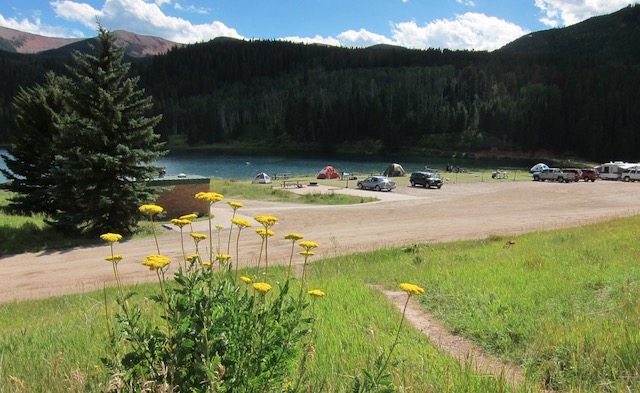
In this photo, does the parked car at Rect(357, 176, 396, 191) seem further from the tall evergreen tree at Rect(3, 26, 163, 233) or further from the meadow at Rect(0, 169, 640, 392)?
the meadow at Rect(0, 169, 640, 392)

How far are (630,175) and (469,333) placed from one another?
62309 mm

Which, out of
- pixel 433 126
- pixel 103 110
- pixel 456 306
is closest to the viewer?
pixel 456 306

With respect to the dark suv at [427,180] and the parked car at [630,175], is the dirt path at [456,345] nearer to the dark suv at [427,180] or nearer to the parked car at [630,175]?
the dark suv at [427,180]

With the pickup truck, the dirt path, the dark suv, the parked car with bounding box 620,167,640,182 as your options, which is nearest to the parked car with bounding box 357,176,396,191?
the dark suv

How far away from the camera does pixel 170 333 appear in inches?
107

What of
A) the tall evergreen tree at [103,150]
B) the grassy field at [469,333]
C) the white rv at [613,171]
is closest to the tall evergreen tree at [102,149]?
the tall evergreen tree at [103,150]

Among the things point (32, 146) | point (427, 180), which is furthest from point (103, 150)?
point (427, 180)

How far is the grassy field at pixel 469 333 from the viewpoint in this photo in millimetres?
3705

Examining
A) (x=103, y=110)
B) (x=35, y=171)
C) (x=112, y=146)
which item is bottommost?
(x=35, y=171)

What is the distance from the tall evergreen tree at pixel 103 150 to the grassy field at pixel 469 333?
13053 mm

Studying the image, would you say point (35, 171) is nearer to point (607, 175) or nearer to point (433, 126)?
point (607, 175)

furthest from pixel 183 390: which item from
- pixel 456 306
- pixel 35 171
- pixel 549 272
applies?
pixel 35 171

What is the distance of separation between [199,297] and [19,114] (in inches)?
1178

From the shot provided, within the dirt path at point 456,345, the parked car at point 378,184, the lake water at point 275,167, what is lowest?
the lake water at point 275,167
